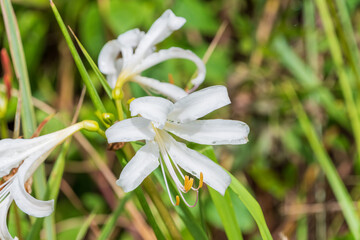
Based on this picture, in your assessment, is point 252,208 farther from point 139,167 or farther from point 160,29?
point 160,29

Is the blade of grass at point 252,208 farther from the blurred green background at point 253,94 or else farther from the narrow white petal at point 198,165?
the blurred green background at point 253,94

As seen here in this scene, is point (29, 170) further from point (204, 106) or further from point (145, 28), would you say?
point (145, 28)

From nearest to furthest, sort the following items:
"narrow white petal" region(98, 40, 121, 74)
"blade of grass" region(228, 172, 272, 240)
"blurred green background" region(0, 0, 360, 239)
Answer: "blade of grass" region(228, 172, 272, 240), "narrow white petal" region(98, 40, 121, 74), "blurred green background" region(0, 0, 360, 239)

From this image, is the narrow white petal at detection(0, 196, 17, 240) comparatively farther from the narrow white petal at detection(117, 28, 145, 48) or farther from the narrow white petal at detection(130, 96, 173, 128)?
the narrow white petal at detection(117, 28, 145, 48)

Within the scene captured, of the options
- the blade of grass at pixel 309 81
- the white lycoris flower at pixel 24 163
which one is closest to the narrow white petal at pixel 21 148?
the white lycoris flower at pixel 24 163

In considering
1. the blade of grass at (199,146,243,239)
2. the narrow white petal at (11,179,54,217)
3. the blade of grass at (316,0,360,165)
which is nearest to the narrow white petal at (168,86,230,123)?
the blade of grass at (199,146,243,239)

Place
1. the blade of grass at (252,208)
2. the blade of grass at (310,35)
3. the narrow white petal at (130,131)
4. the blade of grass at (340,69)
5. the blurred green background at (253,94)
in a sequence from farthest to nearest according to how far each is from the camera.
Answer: the blade of grass at (310,35)
the blurred green background at (253,94)
the blade of grass at (340,69)
the blade of grass at (252,208)
the narrow white petal at (130,131)

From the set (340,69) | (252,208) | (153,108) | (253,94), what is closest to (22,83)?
(153,108)
